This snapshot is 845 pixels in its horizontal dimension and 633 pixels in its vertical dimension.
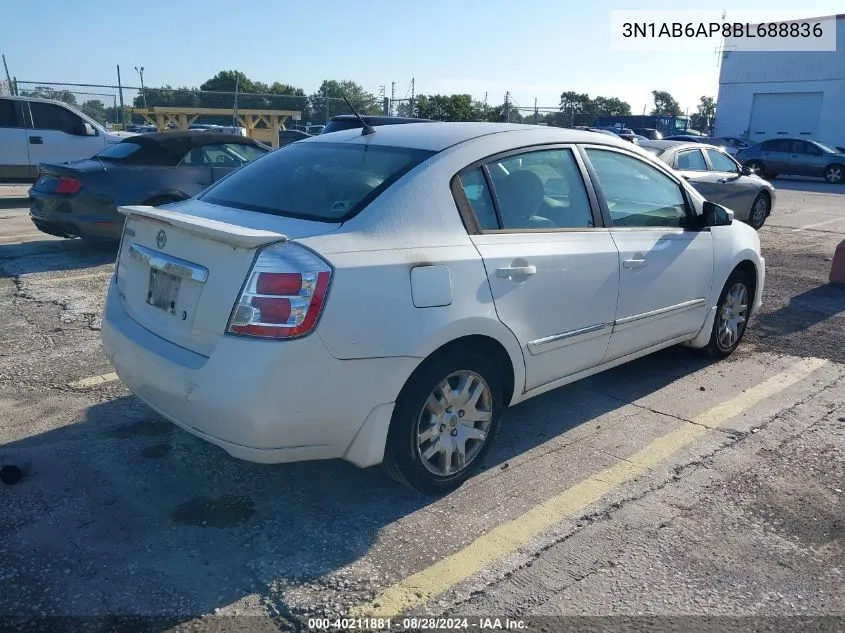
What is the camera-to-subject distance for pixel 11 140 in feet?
43.4

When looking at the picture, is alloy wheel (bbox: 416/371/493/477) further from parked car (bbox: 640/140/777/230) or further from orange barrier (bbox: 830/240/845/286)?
parked car (bbox: 640/140/777/230)

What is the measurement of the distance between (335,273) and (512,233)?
1103 millimetres

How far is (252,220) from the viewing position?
3.29 m

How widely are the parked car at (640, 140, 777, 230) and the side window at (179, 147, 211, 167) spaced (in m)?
6.32

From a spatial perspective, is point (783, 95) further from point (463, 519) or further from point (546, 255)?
point (463, 519)

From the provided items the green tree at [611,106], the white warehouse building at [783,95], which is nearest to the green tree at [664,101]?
the green tree at [611,106]

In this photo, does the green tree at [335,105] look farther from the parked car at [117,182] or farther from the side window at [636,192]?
the side window at [636,192]

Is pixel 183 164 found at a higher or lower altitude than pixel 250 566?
higher

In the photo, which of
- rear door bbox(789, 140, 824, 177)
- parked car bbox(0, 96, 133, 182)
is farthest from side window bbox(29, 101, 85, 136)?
rear door bbox(789, 140, 824, 177)

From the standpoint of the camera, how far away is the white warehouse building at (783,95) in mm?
36250

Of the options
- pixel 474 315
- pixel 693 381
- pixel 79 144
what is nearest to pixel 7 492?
pixel 474 315

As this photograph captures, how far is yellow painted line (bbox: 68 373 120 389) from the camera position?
4590 millimetres

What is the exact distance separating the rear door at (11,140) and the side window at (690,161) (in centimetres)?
1153

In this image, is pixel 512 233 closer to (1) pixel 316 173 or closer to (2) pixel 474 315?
(2) pixel 474 315
